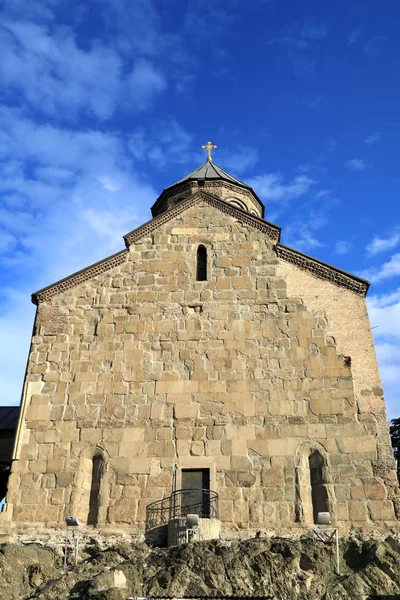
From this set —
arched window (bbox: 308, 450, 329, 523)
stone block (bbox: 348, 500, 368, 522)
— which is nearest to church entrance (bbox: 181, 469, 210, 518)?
arched window (bbox: 308, 450, 329, 523)

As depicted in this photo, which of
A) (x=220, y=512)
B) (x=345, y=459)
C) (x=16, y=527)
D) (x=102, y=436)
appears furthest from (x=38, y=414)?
(x=345, y=459)

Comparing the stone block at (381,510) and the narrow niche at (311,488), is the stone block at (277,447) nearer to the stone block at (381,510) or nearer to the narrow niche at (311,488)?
the narrow niche at (311,488)

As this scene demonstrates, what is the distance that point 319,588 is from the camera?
27.8 ft

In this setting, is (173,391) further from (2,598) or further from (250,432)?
(2,598)

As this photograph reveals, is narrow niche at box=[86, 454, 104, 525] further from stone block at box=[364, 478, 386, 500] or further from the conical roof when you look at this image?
the conical roof

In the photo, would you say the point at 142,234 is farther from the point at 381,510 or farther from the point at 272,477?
the point at 381,510

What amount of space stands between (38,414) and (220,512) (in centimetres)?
417

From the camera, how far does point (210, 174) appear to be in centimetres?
2019

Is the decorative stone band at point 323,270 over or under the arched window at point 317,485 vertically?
over

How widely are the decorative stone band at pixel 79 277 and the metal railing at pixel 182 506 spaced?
521 cm

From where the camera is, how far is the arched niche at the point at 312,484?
32.7 ft

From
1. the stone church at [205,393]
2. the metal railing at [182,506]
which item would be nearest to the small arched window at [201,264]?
the stone church at [205,393]

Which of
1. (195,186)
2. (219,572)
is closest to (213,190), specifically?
(195,186)

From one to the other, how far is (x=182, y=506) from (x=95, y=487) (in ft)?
5.85
